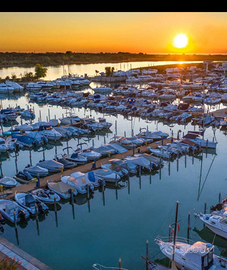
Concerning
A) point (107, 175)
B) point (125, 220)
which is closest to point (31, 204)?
point (125, 220)

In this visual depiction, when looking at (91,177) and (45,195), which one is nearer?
(45,195)

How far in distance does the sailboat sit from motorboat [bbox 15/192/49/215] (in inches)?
321

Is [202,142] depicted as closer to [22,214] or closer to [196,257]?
[196,257]

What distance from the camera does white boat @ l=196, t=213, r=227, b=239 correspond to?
1544 cm

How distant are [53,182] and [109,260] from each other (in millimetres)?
8529

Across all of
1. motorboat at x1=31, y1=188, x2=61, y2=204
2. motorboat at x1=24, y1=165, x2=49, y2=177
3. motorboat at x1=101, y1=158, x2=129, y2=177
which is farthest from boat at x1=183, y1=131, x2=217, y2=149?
motorboat at x1=31, y1=188, x2=61, y2=204

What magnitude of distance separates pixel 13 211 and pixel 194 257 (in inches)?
412

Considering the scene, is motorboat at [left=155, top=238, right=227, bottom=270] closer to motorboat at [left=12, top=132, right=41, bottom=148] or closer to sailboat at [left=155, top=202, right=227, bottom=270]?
sailboat at [left=155, top=202, right=227, bottom=270]

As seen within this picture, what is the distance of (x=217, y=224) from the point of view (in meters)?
15.6

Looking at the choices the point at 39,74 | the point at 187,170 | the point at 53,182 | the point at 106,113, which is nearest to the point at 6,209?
the point at 53,182

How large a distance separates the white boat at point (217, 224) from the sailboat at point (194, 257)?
2.68 metres

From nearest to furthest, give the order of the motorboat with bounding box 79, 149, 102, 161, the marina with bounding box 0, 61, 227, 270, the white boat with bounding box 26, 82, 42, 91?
the marina with bounding box 0, 61, 227, 270 < the motorboat with bounding box 79, 149, 102, 161 < the white boat with bounding box 26, 82, 42, 91

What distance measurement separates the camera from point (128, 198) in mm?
21234
